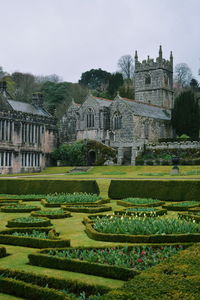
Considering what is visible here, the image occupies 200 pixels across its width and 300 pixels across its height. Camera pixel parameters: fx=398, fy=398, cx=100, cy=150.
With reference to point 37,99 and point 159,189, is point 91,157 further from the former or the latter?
point 159,189

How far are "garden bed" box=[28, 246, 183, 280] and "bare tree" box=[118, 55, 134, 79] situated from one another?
108 m

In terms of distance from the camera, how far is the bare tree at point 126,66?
→ 378 feet

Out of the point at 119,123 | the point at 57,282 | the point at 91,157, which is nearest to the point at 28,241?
the point at 57,282

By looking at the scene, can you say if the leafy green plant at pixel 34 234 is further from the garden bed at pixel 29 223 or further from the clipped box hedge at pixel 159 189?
the clipped box hedge at pixel 159 189

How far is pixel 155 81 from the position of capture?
74688 millimetres

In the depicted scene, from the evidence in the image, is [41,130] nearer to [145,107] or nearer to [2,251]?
[145,107]

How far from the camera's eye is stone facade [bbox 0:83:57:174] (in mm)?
49781

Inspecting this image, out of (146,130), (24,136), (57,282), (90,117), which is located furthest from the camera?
(90,117)

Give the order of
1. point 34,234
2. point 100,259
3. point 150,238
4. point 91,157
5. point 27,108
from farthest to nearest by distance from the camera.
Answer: point 27,108 → point 91,157 → point 34,234 → point 150,238 → point 100,259

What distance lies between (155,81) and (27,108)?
1123 inches

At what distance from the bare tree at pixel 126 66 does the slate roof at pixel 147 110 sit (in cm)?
4941

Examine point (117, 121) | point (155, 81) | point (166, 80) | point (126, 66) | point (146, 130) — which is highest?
point (126, 66)

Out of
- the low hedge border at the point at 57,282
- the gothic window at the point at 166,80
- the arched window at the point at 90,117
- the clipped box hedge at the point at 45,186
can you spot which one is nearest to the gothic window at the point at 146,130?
the arched window at the point at 90,117

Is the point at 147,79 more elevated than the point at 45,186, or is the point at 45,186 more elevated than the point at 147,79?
the point at 147,79
